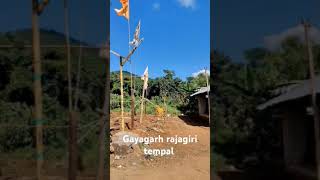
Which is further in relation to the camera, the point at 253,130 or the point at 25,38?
the point at 25,38

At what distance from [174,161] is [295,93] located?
1260mm

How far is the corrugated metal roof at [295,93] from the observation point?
3.12m

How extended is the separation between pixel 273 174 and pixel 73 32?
83.6 inches

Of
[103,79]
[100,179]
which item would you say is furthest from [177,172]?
[103,79]

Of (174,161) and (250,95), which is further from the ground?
(250,95)

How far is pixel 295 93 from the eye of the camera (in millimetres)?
3295

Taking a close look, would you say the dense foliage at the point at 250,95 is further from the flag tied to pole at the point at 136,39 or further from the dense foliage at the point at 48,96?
the dense foliage at the point at 48,96

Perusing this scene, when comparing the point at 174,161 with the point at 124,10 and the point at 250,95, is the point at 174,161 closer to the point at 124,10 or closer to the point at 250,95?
the point at 250,95

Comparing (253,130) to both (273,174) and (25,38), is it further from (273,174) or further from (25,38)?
(25,38)

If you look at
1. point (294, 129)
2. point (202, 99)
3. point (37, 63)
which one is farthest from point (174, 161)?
point (37, 63)

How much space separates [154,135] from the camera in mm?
3658

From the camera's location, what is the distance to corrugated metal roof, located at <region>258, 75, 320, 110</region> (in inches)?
123

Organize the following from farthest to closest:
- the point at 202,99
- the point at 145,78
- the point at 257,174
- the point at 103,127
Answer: the point at 202,99
the point at 145,78
the point at 257,174
the point at 103,127

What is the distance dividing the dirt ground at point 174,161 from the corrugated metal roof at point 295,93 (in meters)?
0.64
